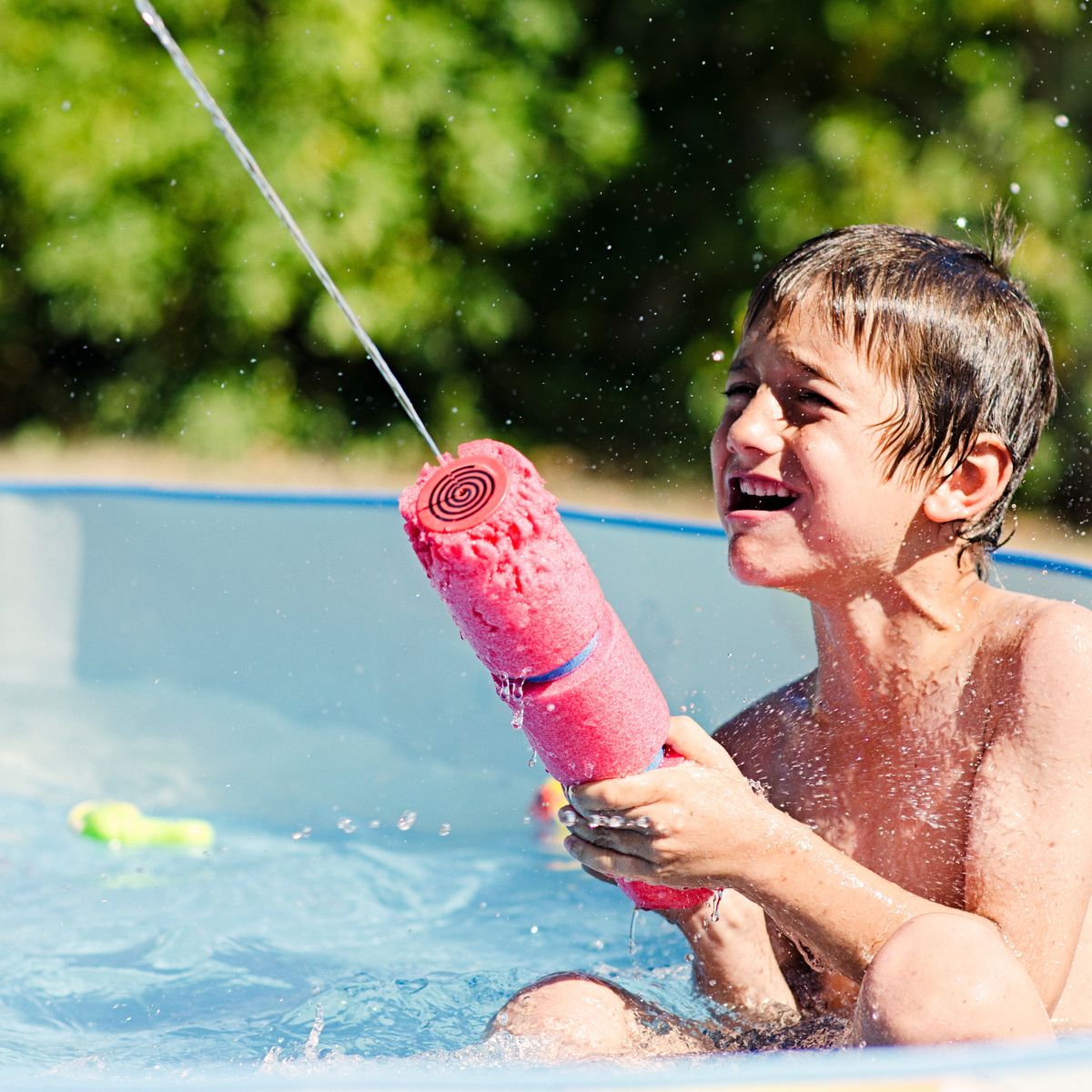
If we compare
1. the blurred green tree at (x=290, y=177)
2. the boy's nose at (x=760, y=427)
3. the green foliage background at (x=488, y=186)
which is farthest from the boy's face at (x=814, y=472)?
the blurred green tree at (x=290, y=177)

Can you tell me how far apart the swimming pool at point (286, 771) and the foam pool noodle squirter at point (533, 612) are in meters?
0.73

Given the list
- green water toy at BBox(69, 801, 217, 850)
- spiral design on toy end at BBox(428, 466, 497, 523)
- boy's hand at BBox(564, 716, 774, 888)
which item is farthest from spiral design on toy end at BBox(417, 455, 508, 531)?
green water toy at BBox(69, 801, 217, 850)

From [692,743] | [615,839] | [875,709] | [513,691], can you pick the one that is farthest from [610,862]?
[875,709]

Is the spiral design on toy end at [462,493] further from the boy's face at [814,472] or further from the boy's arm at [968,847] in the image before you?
the boy's face at [814,472]

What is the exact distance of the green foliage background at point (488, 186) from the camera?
5238 millimetres

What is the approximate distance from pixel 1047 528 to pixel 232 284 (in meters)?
2.98

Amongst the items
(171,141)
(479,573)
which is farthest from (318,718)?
(171,141)

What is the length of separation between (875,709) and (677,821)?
48 cm

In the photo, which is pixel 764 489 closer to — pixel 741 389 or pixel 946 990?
pixel 741 389

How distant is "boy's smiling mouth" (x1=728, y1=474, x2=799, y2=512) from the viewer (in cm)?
177

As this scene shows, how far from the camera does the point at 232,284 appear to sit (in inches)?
224

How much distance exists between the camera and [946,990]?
1.41 metres

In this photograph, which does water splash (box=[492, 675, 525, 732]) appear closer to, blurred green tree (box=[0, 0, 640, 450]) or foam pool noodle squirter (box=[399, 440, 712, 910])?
foam pool noodle squirter (box=[399, 440, 712, 910])

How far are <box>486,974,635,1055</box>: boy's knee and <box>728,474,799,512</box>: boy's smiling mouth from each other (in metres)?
0.57
